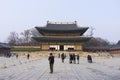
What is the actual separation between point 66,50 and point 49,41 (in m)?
4.84

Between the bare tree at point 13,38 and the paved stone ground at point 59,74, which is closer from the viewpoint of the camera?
the paved stone ground at point 59,74

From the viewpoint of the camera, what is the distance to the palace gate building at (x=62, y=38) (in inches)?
2837

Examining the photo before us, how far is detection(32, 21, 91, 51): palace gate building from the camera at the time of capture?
72062 mm

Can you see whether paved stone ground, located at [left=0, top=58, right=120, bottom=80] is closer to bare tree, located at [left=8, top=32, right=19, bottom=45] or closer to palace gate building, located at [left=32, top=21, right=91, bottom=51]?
palace gate building, located at [left=32, top=21, right=91, bottom=51]

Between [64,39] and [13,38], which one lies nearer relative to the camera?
[64,39]

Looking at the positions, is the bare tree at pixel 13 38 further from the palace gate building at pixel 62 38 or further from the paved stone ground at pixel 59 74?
the paved stone ground at pixel 59 74

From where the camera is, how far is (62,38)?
72688 millimetres

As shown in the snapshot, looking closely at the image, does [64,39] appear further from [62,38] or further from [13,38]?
[13,38]

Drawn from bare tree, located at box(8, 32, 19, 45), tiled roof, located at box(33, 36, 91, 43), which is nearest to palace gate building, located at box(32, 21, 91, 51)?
tiled roof, located at box(33, 36, 91, 43)

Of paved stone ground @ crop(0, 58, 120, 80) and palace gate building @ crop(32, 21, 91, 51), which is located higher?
palace gate building @ crop(32, 21, 91, 51)

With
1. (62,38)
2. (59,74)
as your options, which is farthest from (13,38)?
(59,74)

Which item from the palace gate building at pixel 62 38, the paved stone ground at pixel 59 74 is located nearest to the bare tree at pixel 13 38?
the palace gate building at pixel 62 38

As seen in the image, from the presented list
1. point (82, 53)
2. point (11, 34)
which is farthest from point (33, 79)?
point (11, 34)

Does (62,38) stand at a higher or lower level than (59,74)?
higher
